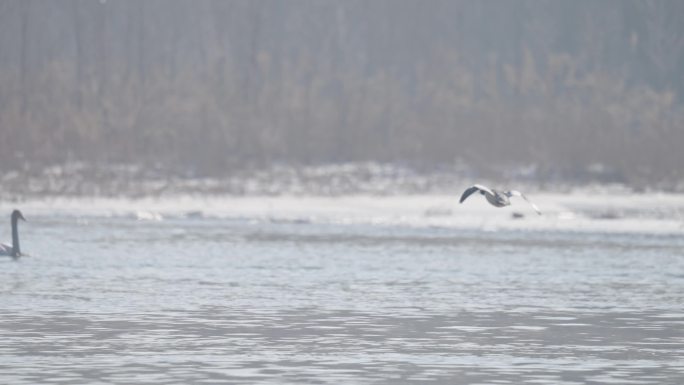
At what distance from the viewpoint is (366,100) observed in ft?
141

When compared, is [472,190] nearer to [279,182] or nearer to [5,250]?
[5,250]

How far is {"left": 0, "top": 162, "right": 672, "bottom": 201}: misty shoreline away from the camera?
31969 millimetres

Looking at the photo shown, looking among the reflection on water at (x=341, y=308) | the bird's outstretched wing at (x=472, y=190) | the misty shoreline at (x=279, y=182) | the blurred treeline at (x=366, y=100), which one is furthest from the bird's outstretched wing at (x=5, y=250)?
the blurred treeline at (x=366, y=100)

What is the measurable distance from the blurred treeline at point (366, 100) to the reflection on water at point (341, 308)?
12.1 metres

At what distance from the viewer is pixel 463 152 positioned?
38844mm

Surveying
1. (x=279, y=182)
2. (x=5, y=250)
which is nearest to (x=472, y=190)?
(x=5, y=250)

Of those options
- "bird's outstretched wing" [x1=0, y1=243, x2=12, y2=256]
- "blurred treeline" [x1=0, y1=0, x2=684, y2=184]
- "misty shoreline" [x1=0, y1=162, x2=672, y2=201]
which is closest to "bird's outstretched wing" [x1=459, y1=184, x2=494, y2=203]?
"bird's outstretched wing" [x1=0, y1=243, x2=12, y2=256]

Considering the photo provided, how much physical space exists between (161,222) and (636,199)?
10706 millimetres

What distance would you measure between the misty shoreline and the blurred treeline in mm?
570

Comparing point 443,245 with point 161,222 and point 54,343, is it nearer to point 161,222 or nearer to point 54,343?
point 161,222

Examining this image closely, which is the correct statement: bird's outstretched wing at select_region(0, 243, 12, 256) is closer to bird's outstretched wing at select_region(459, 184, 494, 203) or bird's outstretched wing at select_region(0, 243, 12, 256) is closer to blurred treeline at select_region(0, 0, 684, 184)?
bird's outstretched wing at select_region(459, 184, 494, 203)

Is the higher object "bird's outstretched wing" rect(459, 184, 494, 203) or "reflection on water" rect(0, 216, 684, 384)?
"bird's outstretched wing" rect(459, 184, 494, 203)

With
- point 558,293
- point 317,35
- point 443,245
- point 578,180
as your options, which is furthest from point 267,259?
point 317,35

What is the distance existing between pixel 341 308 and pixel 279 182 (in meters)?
19.8
